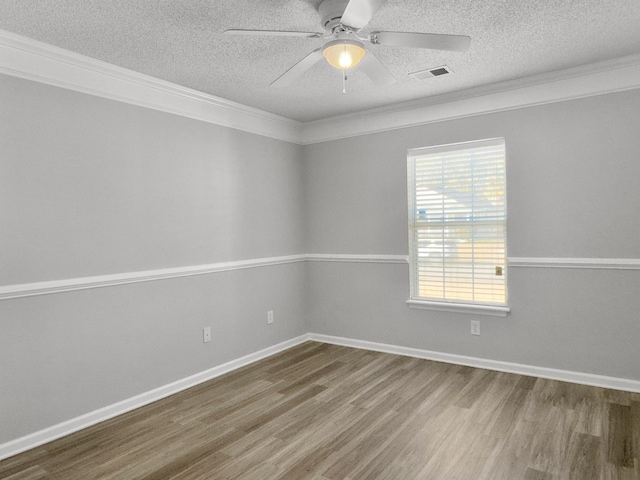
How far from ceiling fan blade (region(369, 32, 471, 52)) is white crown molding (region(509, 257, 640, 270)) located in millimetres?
2159

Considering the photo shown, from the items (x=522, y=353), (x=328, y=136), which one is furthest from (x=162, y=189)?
(x=522, y=353)

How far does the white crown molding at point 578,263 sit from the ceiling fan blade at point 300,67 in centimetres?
242

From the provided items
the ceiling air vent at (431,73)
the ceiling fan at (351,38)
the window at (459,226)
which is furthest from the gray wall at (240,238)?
the ceiling fan at (351,38)

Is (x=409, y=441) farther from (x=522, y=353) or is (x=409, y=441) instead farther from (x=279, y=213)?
(x=279, y=213)

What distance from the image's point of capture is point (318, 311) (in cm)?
485

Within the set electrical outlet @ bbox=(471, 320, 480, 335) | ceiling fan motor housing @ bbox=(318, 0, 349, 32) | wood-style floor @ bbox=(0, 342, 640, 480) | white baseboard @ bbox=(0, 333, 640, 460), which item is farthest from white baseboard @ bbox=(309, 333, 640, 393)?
ceiling fan motor housing @ bbox=(318, 0, 349, 32)

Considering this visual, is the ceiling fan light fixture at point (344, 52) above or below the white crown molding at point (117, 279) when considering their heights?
above

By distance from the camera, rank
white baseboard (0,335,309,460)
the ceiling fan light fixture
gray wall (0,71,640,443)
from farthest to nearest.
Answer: gray wall (0,71,640,443), white baseboard (0,335,309,460), the ceiling fan light fixture

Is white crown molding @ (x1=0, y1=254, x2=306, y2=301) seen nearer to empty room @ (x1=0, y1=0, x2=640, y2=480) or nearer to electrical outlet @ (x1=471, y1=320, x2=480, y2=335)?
empty room @ (x1=0, y1=0, x2=640, y2=480)

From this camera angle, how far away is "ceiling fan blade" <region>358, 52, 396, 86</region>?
2.29 meters

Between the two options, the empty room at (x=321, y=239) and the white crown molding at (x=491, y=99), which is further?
the white crown molding at (x=491, y=99)

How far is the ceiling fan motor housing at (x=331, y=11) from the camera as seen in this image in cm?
214

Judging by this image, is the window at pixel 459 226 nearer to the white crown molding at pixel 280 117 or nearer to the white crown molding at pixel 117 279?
the white crown molding at pixel 280 117

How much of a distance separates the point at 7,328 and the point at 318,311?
117 inches
